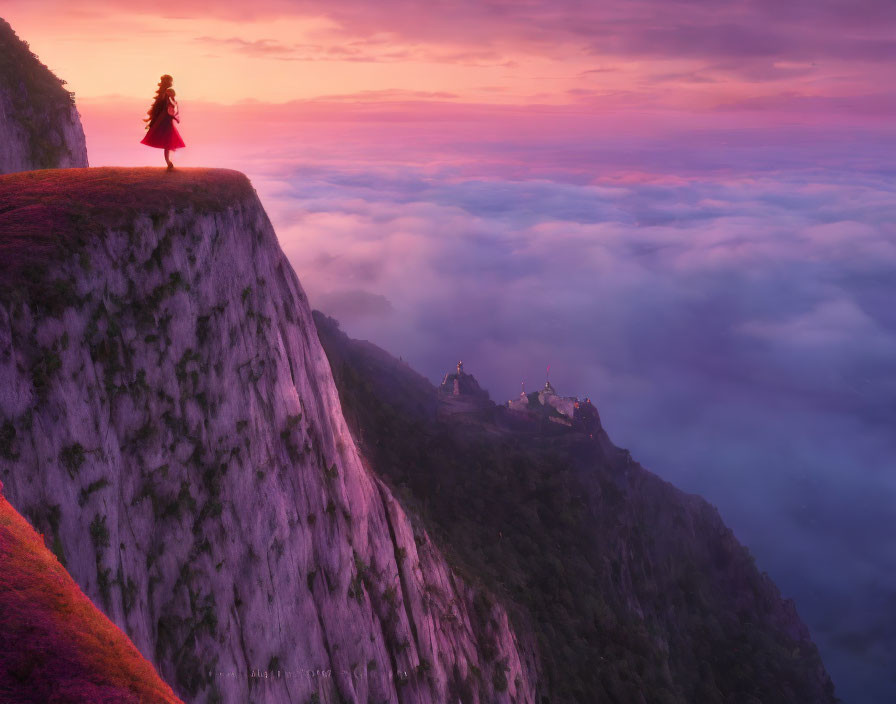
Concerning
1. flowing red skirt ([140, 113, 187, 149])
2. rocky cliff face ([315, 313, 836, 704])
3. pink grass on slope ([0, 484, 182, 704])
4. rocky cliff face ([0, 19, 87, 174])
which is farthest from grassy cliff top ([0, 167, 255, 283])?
rocky cliff face ([315, 313, 836, 704])

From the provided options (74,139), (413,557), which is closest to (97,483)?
(413,557)

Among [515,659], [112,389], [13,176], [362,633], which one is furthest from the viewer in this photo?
[515,659]

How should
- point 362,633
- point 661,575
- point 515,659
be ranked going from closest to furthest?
point 362,633, point 515,659, point 661,575

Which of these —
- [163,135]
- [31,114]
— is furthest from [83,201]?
[31,114]

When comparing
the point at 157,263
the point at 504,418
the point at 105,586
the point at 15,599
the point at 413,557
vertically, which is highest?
the point at 157,263

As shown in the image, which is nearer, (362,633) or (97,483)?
(97,483)

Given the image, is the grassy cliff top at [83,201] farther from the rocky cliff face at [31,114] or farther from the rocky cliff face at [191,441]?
the rocky cliff face at [31,114]

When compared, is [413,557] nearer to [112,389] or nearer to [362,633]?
[362,633]

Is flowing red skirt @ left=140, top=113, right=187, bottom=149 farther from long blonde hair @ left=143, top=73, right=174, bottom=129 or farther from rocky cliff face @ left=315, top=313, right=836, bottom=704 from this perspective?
rocky cliff face @ left=315, top=313, right=836, bottom=704
